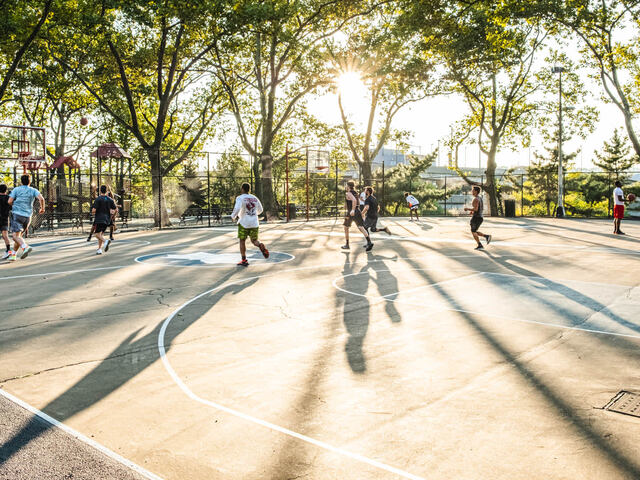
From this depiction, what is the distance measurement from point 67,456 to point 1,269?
982cm

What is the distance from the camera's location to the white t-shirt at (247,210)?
465 inches

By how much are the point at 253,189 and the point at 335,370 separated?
2770 centimetres

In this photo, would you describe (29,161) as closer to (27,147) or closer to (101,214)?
(27,147)

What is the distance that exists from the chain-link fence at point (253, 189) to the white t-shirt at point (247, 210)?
14.1 meters

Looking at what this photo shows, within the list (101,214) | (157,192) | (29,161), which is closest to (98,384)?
(101,214)

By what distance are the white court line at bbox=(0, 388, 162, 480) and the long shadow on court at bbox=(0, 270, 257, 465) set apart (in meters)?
0.05

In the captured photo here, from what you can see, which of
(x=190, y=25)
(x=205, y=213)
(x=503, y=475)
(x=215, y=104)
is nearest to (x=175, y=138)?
(x=215, y=104)

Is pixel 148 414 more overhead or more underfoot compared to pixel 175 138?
more underfoot

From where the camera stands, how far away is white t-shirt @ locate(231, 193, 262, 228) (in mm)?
11812

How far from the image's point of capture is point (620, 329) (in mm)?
6199

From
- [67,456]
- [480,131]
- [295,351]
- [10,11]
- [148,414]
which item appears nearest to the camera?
[67,456]

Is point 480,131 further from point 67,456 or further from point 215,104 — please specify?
point 67,456

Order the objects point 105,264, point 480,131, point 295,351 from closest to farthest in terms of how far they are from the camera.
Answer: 1. point 295,351
2. point 105,264
3. point 480,131

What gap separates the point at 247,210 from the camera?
11.9m
